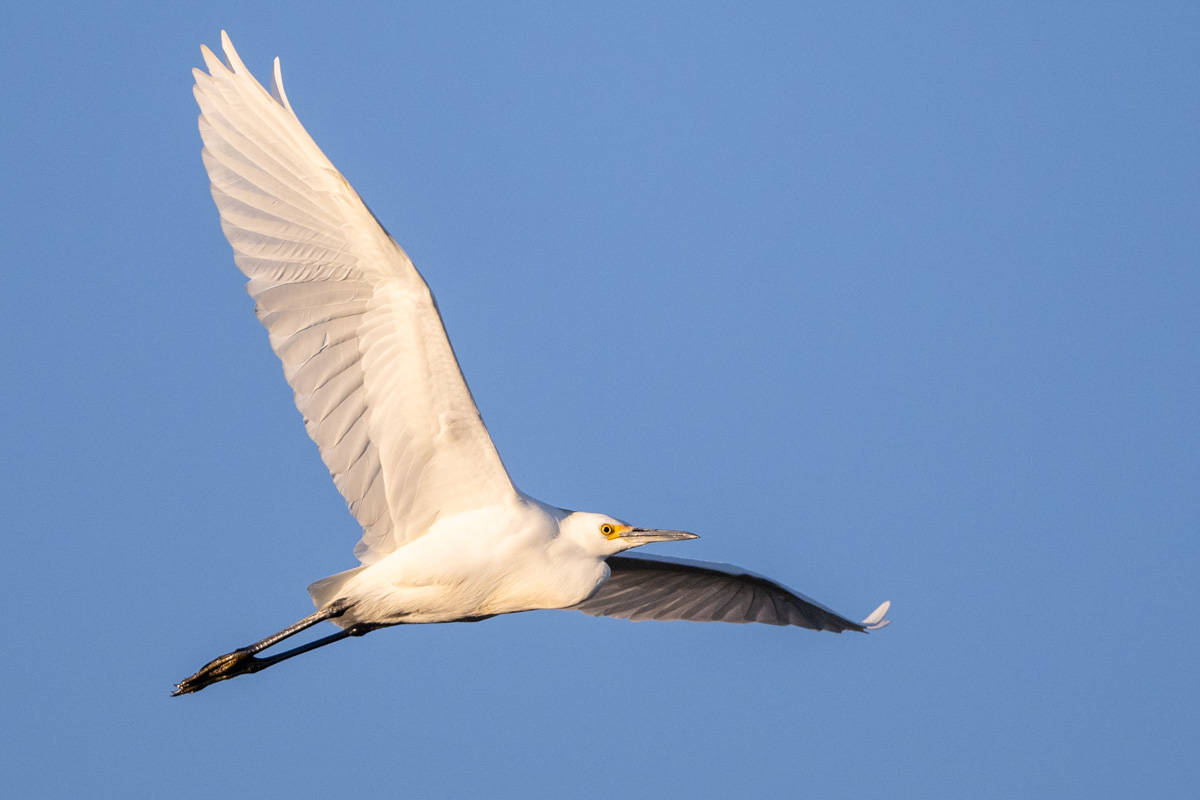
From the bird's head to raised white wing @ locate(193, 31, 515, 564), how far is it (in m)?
1.77

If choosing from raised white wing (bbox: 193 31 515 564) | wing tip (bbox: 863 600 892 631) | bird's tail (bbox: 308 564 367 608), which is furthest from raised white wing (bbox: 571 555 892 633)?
raised white wing (bbox: 193 31 515 564)

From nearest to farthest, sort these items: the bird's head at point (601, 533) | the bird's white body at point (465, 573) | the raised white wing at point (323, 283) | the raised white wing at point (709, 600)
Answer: the raised white wing at point (323, 283), the bird's white body at point (465, 573), the bird's head at point (601, 533), the raised white wing at point (709, 600)

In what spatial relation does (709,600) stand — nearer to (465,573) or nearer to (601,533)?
(601,533)

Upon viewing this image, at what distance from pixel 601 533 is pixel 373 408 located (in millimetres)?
2737

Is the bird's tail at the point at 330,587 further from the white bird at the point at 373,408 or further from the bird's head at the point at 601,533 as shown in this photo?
the bird's head at the point at 601,533

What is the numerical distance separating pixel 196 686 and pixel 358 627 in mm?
1879

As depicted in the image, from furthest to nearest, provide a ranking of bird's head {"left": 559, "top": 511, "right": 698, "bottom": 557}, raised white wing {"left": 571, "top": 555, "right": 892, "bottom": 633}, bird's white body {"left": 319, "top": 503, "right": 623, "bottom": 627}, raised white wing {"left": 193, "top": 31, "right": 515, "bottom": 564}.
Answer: raised white wing {"left": 571, "top": 555, "right": 892, "bottom": 633} < bird's head {"left": 559, "top": 511, "right": 698, "bottom": 557} < bird's white body {"left": 319, "top": 503, "right": 623, "bottom": 627} < raised white wing {"left": 193, "top": 31, "right": 515, "bottom": 564}

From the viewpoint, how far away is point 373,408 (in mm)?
11180

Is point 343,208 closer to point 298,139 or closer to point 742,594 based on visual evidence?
point 298,139

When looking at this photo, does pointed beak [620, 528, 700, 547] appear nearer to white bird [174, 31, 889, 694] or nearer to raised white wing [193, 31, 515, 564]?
white bird [174, 31, 889, 694]

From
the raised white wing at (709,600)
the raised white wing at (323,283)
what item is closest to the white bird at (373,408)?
the raised white wing at (323,283)

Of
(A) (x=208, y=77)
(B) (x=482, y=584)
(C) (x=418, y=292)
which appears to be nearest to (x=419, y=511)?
(B) (x=482, y=584)

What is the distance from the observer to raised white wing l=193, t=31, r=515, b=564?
1055 cm

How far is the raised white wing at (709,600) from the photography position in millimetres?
14859
